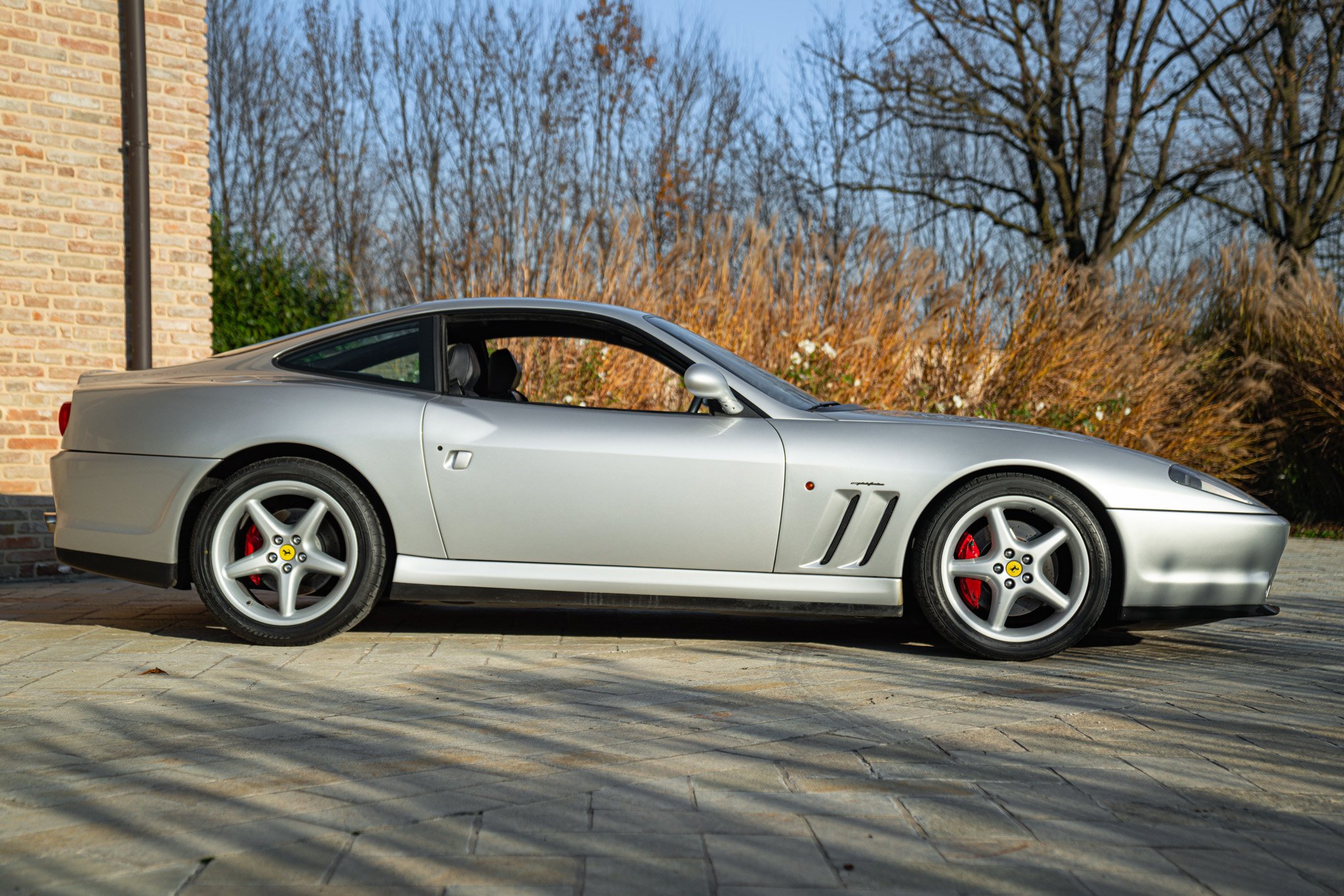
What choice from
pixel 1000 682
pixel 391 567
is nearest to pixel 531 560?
pixel 391 567

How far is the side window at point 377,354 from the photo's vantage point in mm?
4801

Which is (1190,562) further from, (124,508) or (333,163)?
(333,163)

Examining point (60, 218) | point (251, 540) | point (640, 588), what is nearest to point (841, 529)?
point (640, 588)

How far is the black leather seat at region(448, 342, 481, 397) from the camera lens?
15.6 ft

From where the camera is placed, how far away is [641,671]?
13.6 ft

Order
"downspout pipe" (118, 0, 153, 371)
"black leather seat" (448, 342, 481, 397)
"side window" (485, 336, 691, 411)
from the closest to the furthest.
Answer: "black leather seat" (448, 342, 481, 397) < "downspout pipe" (118, 0, 153, 371) < "side window" (485, 336, 691, 411)

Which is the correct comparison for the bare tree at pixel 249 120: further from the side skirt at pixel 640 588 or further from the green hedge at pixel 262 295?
the side skirt at pixel 640 588

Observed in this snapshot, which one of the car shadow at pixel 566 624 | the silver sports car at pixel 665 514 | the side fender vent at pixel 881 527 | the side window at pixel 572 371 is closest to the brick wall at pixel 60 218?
the car shadow at pixel 566 624

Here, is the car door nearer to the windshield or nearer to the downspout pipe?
the windshield

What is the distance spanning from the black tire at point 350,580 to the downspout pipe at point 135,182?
11.3 feet

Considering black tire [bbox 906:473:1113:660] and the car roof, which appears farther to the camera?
the car roof

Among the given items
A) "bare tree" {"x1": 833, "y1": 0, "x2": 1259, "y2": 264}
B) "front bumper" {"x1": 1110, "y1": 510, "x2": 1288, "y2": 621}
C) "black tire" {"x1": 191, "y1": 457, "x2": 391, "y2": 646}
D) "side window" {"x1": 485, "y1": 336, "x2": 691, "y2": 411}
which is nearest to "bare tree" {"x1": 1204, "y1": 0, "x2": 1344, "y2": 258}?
"bare tree" {"x1": 833, "y1": 0, "x2": 1259, "y2": 264}

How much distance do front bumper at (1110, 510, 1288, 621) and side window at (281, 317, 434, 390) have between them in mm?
2857

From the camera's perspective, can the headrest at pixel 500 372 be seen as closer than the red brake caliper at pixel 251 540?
No
